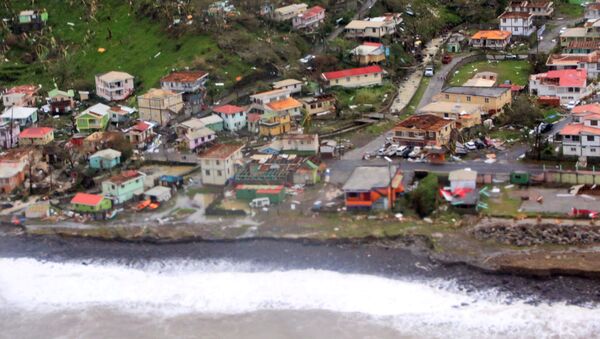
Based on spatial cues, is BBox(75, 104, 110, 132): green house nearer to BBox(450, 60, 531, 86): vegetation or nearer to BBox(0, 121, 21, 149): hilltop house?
BBox(0, 121, 21, 149): hilltop house

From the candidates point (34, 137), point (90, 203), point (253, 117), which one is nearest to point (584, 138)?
point (253, 117)

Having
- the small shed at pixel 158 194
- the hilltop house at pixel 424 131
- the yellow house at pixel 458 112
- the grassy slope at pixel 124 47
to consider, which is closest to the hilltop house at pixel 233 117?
the grassy slope at pixel 124 47

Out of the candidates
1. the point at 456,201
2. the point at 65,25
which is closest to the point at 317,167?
the point at 456,201

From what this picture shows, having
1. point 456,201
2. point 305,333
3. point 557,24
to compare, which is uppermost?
point 557,24

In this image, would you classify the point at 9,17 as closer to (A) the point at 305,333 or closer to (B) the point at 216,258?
(B) the point at 216,258

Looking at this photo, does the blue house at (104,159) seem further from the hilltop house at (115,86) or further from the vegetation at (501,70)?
the vegetation at (501,70)

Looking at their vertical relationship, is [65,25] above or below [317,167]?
above

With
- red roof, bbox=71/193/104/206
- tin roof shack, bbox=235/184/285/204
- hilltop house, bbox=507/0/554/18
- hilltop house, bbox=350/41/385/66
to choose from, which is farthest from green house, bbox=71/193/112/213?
hilltop house, bbox=507/0/554/18
